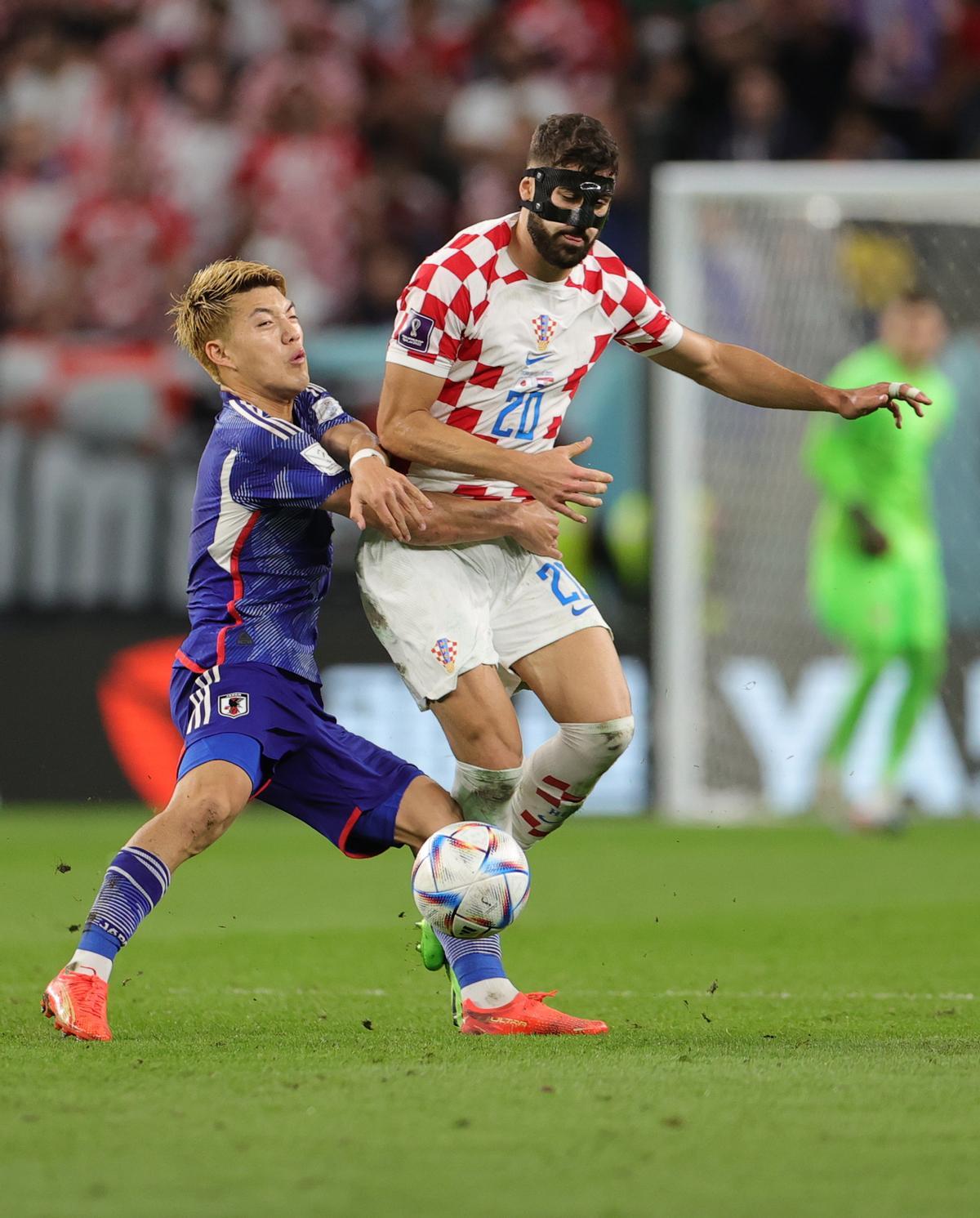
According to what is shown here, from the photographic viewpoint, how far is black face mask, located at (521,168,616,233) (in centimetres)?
504

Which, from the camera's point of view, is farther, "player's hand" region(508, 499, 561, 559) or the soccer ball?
"player's hand" region(508, 499, 561, 559)

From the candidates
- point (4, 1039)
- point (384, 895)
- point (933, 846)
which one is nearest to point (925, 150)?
point (933, 846)

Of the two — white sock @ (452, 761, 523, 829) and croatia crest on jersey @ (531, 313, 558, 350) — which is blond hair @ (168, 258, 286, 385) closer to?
croatia crest on jersey @ (531, 313, 558, 350)

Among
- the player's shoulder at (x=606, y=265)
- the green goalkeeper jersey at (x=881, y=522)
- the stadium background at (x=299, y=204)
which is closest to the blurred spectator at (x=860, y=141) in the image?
the stadium background at (x=299, y=204)

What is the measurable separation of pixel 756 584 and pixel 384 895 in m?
4.17

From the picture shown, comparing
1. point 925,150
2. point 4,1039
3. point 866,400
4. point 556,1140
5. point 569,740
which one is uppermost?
point 925,150

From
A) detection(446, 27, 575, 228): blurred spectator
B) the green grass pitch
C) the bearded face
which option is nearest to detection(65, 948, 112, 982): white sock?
the green grass pitch

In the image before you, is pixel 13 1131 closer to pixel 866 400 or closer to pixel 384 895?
pixel 866 400

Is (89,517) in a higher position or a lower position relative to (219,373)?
A: lower

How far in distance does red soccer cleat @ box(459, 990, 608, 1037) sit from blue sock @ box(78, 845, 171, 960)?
2.72 ft

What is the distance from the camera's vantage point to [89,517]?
11.8 m

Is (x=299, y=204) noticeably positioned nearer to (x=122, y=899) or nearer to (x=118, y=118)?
(x=118, y=118)

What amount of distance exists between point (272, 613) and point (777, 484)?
7180 mm

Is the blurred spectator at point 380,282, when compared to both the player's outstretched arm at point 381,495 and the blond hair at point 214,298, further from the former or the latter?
the player's outstretched arm at point 381,495
